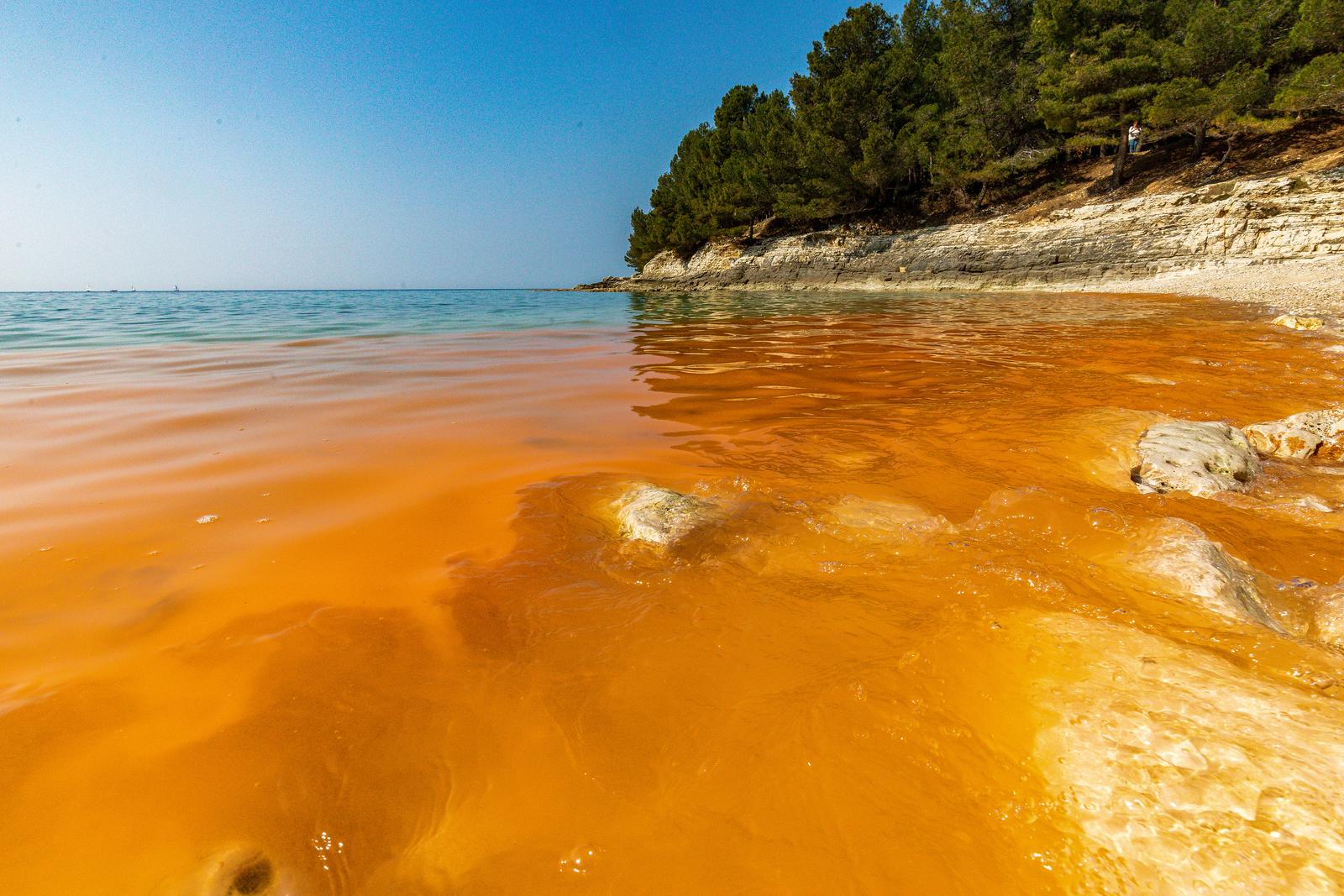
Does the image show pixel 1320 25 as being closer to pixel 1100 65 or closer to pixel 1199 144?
pixel 1199 144

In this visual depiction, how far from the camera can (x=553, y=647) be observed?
1.52 metres

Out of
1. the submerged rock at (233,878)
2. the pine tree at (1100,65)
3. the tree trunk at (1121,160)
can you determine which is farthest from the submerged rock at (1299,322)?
the tree trunk at (1121,160)

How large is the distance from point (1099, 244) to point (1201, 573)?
2218 centimetres

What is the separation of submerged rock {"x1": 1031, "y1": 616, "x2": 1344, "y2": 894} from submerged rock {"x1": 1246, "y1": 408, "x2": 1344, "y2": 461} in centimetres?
246

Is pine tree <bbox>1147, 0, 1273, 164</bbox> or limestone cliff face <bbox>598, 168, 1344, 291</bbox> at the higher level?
pine tree <bbox>1147, 0, 1273, 164</bbox>

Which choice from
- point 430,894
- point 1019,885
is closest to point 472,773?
point 430,894

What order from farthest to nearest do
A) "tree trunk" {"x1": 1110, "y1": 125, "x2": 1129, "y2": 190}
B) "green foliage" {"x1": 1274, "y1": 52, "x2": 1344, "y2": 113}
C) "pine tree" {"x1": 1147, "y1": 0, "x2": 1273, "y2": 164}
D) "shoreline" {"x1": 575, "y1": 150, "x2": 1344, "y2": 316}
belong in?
1. "tree trunk" {"x1": 1110, "y1": 125, "x2": 1129, "y2": 190}
2. "pine tree" {"x1": 1147, "y1": 0, "x2": 1273, "y2": 164}
3. "green foliage" {"x1": 1274, "y1": 52, "x2": 1344, "y2": 113}
4. "shoreline" {"x1": 575, "y1": 150, "x2": 1344, "y2": 316}

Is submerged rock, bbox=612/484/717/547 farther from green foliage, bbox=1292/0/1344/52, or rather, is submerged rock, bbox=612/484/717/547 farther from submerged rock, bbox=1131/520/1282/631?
green foliage, bbox=1292/0/1344/52

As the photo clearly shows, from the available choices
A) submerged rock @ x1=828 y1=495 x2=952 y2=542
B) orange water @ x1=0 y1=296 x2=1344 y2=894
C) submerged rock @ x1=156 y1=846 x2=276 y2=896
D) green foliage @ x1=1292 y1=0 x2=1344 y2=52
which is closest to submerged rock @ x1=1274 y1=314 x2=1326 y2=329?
orange water @ x1=0 y1=296 x2=1344 y2=894

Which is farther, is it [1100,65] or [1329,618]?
[1100,65]

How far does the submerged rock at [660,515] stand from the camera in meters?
2.11

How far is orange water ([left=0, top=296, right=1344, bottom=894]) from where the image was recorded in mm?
971

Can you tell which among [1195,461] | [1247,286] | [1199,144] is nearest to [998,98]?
[1199,144]

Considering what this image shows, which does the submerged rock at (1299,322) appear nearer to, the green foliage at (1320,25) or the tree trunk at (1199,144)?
the tree trunk at (1199,144)
